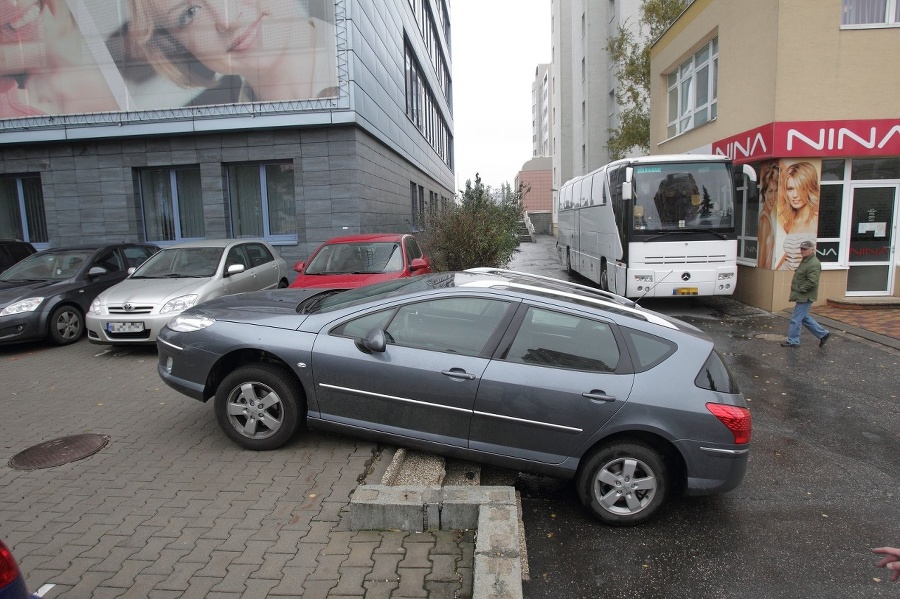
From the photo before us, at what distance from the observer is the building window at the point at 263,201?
1494 centimetres

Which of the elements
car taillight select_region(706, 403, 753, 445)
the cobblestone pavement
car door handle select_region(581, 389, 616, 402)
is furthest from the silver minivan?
car taillight select_region(706, 403, 753, 445)

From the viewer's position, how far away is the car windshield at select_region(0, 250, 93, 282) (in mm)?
9570

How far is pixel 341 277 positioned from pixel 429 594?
6.26m

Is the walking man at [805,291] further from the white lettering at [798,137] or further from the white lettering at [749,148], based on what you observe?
the white lettering at [749,148]

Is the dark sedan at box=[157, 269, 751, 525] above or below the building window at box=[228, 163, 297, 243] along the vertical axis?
below

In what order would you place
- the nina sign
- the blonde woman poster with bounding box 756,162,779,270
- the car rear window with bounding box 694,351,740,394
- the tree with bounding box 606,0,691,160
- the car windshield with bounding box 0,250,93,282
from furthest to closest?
the tree with bounding box 606,0,691,160
the blonde woman poster with bounding box 756,162,779,270
the nina sign
the car windshield with bounding box 0,250,93,282
the car rear window with bounding box 694,351,740,394

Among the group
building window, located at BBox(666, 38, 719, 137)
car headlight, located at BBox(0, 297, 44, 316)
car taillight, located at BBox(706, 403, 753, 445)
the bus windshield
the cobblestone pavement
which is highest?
building window, located at BBox(666, 38, 719, 137)

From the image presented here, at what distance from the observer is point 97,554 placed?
3316 mm

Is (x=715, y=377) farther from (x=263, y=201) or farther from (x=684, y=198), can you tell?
(x=263, y=201)

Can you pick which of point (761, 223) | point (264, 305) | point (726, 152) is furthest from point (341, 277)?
point (726, 152)

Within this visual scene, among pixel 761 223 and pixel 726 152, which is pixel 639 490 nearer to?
pixel 761 223

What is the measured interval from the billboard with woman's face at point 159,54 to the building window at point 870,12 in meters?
10.6

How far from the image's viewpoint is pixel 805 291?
8.84 meters

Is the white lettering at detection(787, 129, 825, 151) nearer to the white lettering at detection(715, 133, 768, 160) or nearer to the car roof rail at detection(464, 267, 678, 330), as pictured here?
the white lettering at detection(715, 133, 768, 160)
